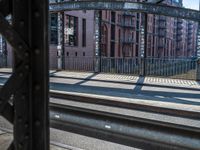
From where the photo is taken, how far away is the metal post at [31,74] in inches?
78.5

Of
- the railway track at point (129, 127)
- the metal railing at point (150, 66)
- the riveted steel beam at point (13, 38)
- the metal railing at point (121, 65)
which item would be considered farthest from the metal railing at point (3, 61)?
the riveted steel beam at point (13, 38)

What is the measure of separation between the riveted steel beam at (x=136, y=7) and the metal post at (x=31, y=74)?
49.9 ft

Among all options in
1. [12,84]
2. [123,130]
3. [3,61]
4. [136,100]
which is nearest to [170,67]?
[136,100]

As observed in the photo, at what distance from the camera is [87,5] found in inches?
725

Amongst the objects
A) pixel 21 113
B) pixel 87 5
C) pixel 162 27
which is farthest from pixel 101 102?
pixel 162 27

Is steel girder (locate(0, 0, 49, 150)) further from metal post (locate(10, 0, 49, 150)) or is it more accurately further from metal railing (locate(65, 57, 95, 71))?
metal railing (locate(65, 57, 95, 71))

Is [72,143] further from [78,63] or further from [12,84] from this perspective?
[78,63]

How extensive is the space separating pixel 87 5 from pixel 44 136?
16.8 m

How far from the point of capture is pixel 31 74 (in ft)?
6.77

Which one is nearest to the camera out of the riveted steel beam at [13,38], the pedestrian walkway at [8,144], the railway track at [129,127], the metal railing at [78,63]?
the riveted steel beam at [13,38]

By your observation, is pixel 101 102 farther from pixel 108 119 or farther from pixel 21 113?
pixel 21 113

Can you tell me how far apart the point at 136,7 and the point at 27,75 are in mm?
15527

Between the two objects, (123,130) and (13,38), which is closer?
(13,38)

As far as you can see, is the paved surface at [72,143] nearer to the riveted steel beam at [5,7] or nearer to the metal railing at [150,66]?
the riveted steel beam at [5,7]
